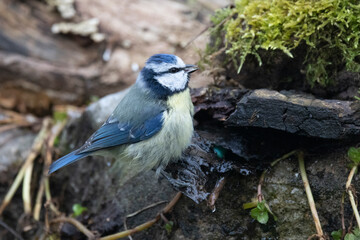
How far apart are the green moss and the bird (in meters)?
0.42

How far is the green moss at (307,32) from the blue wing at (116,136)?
2.31 ft

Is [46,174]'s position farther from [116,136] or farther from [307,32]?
[307,32]

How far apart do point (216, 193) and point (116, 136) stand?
31.2 inches

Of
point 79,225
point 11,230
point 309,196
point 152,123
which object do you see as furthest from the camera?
point 11,230

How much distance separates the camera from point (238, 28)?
248cm

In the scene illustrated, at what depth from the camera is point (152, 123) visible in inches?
92.4

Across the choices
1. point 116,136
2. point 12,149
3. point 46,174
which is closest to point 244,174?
point 116,136

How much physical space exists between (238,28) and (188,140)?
0.87m

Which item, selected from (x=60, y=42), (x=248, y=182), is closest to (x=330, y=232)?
(x=248, y=182)

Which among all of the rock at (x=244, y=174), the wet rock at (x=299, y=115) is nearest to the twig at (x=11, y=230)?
the rock at (x=244, y=174)

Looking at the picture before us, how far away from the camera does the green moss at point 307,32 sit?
216 cm

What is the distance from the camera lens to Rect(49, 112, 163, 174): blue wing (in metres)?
2.35

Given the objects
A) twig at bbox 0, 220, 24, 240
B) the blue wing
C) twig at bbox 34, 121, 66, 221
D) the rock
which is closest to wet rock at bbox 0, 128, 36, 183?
twig at bbox 34, 121, 66, 221

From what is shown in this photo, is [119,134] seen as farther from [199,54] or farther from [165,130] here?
[199,54]
